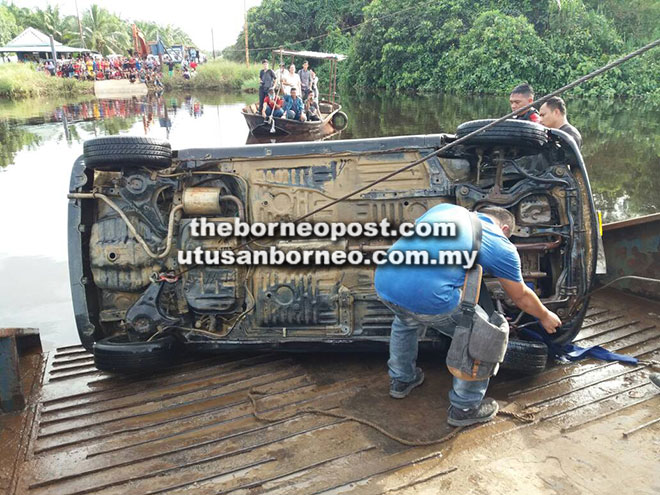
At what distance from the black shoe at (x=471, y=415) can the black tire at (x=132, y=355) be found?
76.4 inches

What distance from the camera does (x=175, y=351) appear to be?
355 cm

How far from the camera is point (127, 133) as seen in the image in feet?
57.8

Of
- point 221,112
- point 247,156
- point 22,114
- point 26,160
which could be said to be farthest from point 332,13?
point 247,156

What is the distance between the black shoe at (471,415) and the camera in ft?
9.20

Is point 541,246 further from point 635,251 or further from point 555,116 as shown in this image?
point 635,251

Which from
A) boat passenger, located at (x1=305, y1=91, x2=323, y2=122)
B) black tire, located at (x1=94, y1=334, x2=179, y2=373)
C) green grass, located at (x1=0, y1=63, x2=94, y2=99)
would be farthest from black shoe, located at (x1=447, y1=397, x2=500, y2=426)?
green grass, located at (x1=0, y1=63, x2=94, y2=99)

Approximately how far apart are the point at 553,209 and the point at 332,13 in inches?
1477

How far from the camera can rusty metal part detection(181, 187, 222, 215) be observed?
3611 mm

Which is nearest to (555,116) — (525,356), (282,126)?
(525,356)

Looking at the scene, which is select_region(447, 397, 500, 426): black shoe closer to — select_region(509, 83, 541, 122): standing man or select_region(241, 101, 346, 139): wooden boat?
select_region(509, 83, 541, 122): standing man

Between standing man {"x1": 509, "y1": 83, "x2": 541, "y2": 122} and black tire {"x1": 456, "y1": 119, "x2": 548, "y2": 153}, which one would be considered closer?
black tire {"x1": 456, "y1": 119, "x2": 548, "y2": 153}

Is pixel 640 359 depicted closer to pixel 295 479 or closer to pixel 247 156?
pixel 295 479

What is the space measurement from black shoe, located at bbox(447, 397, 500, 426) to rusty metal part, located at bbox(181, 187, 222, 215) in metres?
2.11

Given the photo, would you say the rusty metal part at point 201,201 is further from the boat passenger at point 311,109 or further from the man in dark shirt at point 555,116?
the boat passenger at point 311,109
